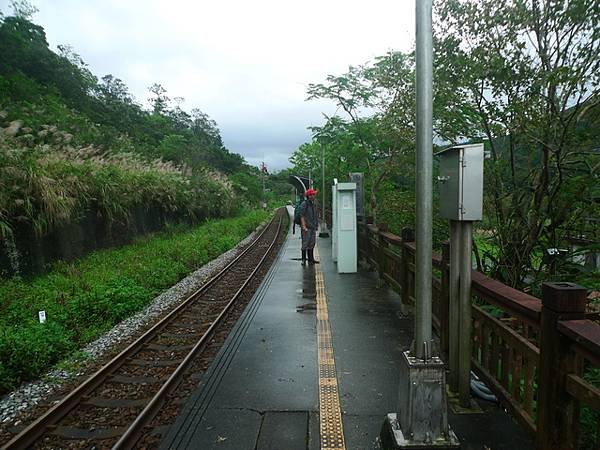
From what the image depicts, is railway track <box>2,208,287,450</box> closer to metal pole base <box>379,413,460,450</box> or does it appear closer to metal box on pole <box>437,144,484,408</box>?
metal pole base <box>379,413,460,450</box>

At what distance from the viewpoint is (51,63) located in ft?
115

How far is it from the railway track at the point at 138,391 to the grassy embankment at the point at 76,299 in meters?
0.89

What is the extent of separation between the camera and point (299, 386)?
387cm

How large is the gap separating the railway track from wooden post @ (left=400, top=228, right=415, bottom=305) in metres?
2.62

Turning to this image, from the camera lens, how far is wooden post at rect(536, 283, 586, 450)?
83.7 inches

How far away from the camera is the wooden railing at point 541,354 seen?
2.07 m

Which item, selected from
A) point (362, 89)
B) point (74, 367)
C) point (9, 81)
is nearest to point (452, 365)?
point (74, 367)

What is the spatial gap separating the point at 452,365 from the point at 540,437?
106 centimetres

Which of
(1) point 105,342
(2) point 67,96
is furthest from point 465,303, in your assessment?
(2) point 67,96

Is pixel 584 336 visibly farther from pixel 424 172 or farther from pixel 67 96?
pixel 67 96

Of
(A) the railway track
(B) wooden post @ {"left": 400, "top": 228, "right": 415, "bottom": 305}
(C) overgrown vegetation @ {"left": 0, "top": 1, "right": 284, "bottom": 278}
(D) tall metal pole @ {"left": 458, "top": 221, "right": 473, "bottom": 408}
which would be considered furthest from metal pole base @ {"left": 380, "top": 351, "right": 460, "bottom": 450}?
(C) overgrown vegetation @ {"left": 0, "top": 1, "right": 284, "bottom": 278}

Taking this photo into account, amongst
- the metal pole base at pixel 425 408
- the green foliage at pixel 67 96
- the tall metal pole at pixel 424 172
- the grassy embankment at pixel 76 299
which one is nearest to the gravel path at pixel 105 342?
the grassy embankment at pixel 76 299

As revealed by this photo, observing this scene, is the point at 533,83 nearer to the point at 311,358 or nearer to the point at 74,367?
the point at 311,358

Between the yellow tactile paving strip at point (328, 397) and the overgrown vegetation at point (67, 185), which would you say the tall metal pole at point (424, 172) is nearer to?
the yellow tactile paving strip at point (328, 397)
